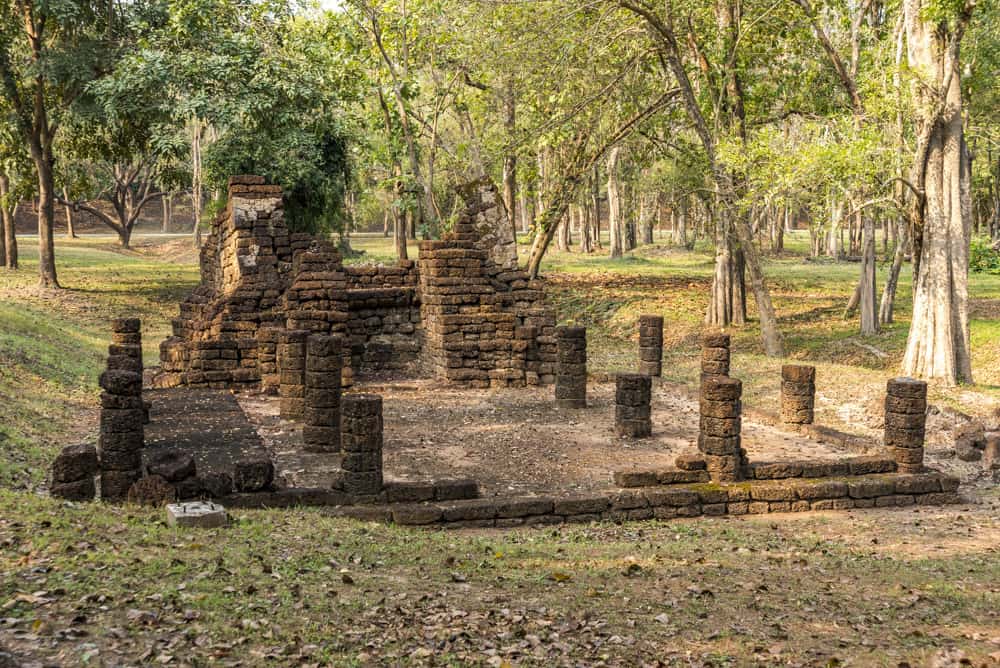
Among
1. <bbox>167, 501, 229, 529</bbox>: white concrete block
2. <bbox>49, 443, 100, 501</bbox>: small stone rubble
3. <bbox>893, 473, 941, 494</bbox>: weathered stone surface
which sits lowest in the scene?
<bbox>893, 473, 941, 494</bbox>: weathered stone surface

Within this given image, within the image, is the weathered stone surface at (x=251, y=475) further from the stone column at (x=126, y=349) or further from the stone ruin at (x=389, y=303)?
the stone ruin at (x=389, y=303)

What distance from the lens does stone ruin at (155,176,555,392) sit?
17797mm

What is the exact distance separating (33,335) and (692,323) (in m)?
16.1

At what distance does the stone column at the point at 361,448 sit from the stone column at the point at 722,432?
3.74 meters

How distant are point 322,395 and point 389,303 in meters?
6.52

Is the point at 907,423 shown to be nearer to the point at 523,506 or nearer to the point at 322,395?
the point at 523,506

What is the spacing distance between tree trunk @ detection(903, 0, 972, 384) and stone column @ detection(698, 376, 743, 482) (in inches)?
333

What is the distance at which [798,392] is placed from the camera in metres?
14.6

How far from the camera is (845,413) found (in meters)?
16.9

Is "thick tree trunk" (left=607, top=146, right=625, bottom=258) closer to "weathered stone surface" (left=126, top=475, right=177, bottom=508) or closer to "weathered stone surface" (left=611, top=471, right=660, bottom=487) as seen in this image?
"weathered stone surface" (left=611, top=471, right=660, bottom=487)

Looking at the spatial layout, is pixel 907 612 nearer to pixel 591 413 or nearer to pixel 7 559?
pixel 7 559

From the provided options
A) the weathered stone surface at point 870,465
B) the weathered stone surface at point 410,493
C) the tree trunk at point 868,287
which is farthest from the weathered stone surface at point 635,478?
the tree trunk at point 868,287

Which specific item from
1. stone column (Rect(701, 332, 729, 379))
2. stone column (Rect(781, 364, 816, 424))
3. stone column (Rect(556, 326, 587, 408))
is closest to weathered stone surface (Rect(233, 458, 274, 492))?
stone column (Rect(556, 326, 587, 408))

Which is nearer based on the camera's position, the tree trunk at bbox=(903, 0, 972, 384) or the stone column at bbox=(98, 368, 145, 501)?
the stone column at bbox=(98, 368, 145, 501)
